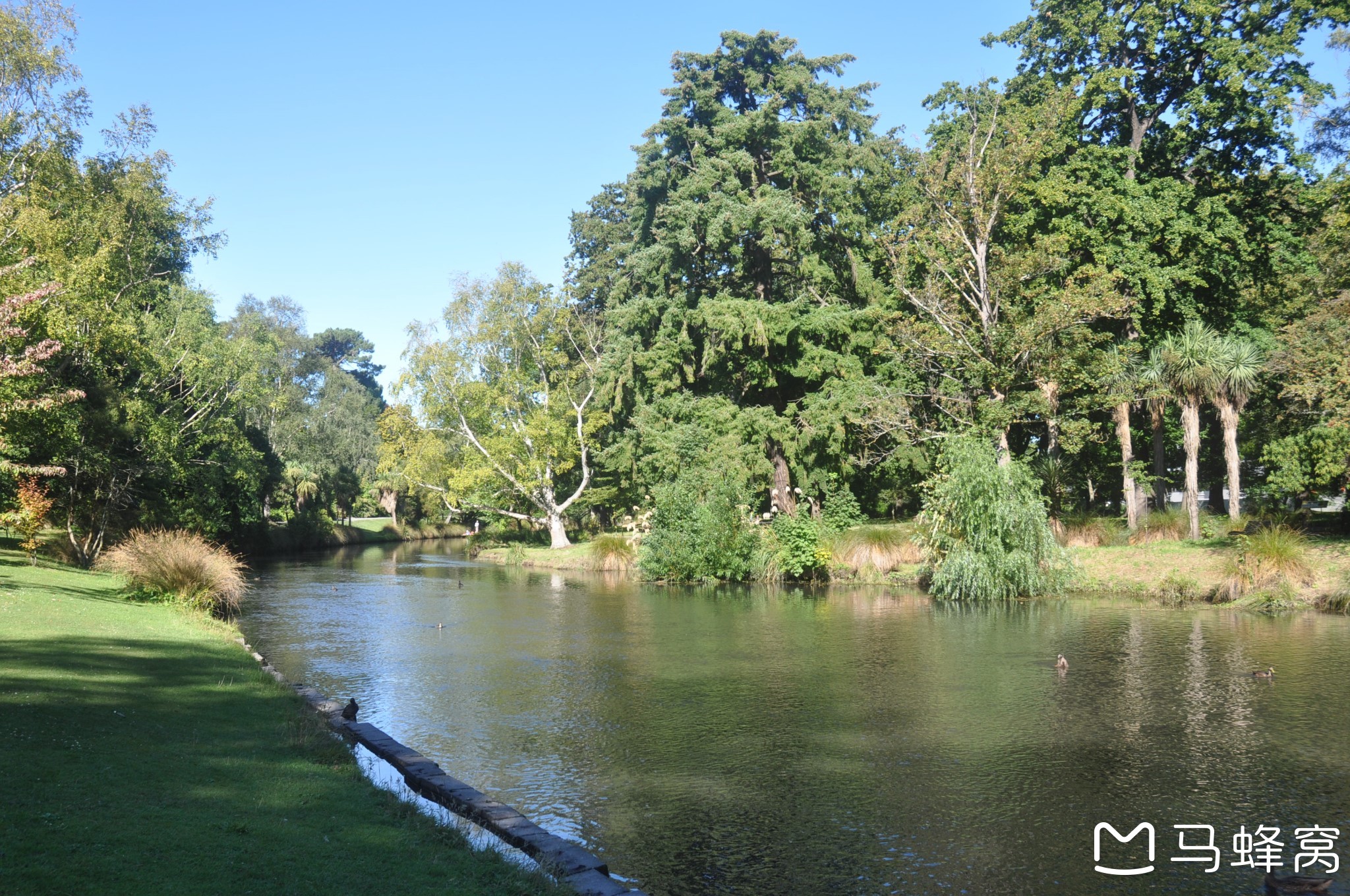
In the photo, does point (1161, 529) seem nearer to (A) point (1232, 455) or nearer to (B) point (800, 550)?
(A) point (1232, 455)

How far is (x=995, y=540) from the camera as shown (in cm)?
2639

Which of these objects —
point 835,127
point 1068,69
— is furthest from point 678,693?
point 835,127

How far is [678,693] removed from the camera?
15.8 metres

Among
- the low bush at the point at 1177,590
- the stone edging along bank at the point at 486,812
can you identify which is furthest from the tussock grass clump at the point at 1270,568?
the stone edging along bank at the point at 486,812

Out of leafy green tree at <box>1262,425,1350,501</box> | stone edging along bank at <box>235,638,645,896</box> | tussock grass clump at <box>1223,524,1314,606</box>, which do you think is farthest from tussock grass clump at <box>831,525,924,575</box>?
stone edging along bank at <box>235,638,645,896</box>

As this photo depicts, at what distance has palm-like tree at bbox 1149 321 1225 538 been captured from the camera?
90.4ft

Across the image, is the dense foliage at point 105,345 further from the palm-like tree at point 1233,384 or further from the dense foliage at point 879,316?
the palm-like tree at point 1233,384

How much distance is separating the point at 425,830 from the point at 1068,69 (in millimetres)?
35101

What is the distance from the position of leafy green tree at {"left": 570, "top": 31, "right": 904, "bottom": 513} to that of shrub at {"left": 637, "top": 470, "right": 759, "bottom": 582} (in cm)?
356

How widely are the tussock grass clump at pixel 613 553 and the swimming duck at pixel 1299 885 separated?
31633 millimetres

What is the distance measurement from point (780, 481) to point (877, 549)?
8277mm

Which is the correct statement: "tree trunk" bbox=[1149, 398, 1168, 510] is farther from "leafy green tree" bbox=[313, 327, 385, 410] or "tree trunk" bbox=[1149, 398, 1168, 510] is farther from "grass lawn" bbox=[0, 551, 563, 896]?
"leafy green tree" bbox=[313, 327, 385, 410]

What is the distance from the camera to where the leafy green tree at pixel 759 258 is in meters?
37.3

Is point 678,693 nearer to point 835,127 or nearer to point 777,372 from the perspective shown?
point 777,372
